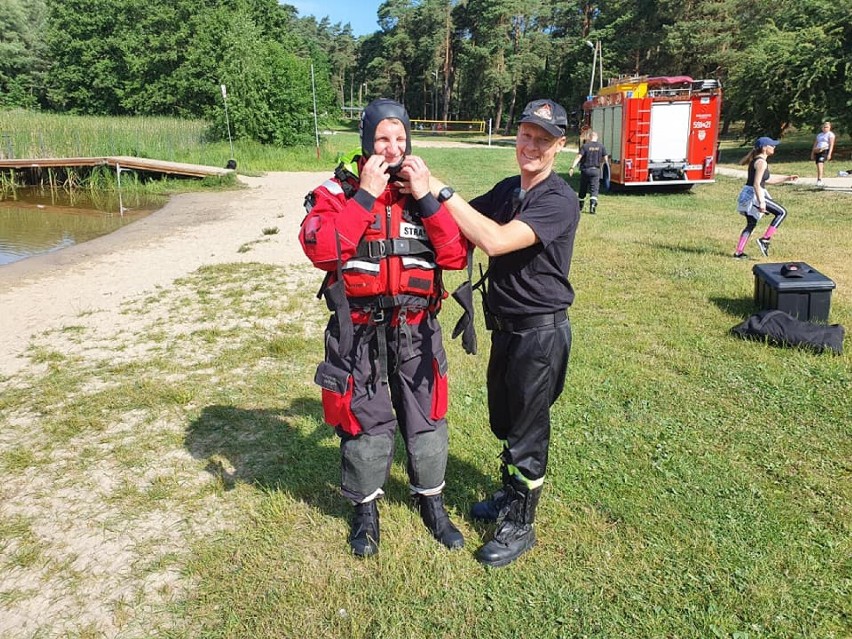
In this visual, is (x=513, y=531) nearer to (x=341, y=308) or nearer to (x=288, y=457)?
(x=341, y=308)

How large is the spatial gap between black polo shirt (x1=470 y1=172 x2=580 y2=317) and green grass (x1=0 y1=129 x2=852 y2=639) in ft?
4.21

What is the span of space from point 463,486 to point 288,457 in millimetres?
1166

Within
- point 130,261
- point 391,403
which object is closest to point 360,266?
point 391,403

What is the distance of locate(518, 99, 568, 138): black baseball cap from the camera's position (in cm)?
247

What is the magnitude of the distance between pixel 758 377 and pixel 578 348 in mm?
1510

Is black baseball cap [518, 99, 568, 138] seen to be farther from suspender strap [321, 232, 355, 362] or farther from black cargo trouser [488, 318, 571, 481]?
suspender strap [321, 232, 355, 362]

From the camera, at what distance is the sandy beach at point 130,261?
7.11m

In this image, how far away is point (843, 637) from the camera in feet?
8.07

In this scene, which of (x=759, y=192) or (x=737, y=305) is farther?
(x=759, y=192)

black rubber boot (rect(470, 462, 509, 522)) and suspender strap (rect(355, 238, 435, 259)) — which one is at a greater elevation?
suspender strap (rect(355, 238, 435, 259))

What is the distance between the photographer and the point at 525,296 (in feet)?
8.54

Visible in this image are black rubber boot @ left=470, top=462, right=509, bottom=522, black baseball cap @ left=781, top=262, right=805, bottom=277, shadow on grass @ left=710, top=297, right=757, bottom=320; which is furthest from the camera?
shadow on grass @ left=710, top=297, right=757, bottom=320

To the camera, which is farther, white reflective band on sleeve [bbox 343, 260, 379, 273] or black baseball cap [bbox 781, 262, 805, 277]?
black baseball cap [bbox 781, 262, 805, 277]

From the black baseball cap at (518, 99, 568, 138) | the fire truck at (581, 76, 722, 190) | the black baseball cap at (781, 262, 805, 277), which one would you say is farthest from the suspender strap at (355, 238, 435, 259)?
the fire truck at (581, 76, 722, 190)
